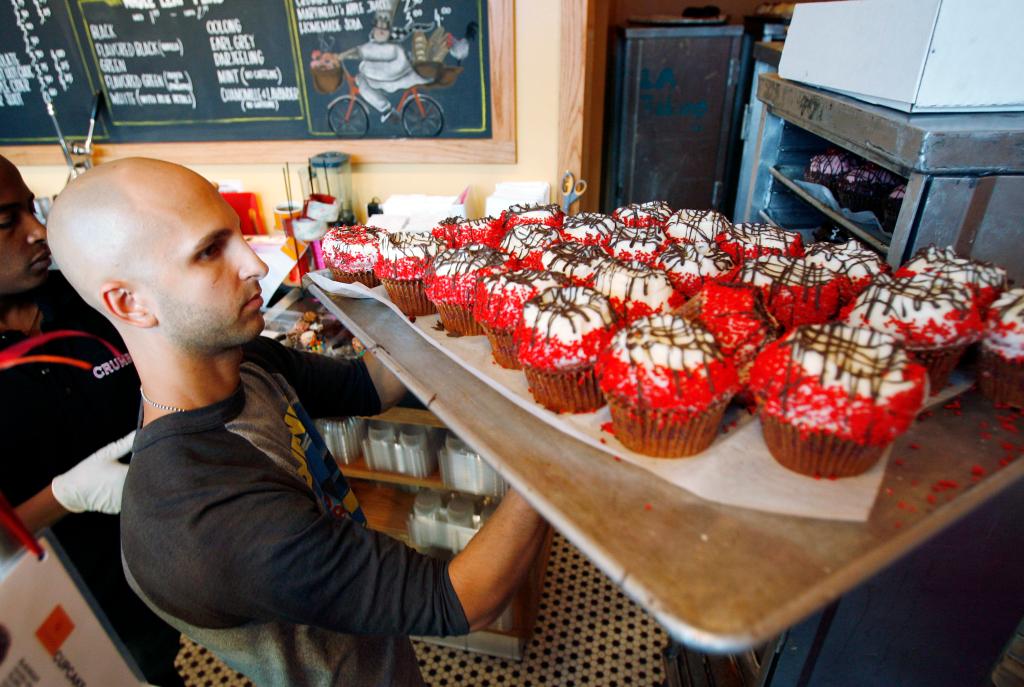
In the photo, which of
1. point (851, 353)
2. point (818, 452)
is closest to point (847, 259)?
point (851, 353)

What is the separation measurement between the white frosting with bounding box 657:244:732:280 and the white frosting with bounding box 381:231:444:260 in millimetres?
674

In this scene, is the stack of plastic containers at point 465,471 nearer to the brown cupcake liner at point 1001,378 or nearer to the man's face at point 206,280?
the man's face at point 206,280

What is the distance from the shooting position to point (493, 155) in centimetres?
285

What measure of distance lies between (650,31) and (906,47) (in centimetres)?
341

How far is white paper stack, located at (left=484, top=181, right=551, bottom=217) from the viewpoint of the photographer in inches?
101

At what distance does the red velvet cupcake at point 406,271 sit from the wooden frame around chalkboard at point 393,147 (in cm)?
122

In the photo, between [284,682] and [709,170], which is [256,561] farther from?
[709,170]

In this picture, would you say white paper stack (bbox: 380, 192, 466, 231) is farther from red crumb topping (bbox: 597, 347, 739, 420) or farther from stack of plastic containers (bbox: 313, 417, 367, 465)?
red crumb topping (bbox: 597, 347, 739, 420)

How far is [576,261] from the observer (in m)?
1.51

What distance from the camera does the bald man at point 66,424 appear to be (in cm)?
162

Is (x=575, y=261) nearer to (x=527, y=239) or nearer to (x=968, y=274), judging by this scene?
(x=527, y=239)

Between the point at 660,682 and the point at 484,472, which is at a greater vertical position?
the point at 484,472

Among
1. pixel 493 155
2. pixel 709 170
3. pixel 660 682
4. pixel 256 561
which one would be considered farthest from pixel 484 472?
pixel 709 170

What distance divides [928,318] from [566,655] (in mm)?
2036
